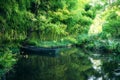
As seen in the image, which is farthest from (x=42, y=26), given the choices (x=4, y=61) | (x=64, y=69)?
(x=4, y=61)

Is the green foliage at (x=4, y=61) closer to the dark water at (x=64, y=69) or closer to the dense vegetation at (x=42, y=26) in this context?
the dense vegetation at (x=42, y=26)

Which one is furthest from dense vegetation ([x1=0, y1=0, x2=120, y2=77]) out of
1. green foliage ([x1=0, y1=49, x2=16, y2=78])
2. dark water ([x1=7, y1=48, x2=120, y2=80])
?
dark water ([x1=7, y1=48, x2=120, y2=80])

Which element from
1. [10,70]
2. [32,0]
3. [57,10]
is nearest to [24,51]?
[57,10]

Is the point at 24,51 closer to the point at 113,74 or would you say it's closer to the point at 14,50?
the point at 14,50

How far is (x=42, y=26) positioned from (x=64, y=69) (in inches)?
195

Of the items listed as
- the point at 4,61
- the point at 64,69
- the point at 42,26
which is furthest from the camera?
the point at 42,26

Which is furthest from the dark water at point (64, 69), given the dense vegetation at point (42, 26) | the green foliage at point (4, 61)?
Answer: the dense vegetation at point (42, 26)

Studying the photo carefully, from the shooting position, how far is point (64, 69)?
18.2m

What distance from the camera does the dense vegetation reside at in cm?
1545

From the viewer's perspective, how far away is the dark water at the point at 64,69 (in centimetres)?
1572

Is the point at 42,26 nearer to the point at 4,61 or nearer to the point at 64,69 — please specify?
the point at 64,69

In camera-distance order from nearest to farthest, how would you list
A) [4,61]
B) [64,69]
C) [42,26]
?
[4,61]
[64,69]
[42,26]

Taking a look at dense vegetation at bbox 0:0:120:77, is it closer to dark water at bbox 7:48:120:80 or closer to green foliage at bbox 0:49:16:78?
green foliage at bbox 0:49:16:78

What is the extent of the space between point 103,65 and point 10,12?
27.2ft
